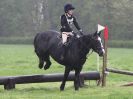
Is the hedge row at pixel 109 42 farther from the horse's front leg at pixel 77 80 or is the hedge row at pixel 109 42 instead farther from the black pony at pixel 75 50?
the horse's front leg at pixel 77 80

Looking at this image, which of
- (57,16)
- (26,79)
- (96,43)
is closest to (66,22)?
(96,43)

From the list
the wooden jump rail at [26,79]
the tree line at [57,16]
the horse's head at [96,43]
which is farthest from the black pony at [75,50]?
the tree line at [57,16]

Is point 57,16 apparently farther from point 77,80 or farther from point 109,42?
point 77,80

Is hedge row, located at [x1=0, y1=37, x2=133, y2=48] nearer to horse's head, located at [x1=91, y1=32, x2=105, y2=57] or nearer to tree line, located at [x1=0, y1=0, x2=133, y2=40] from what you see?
tree line, located at [x1=0, y1=0, x2=133, y2=40]

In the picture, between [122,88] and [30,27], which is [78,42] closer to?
[122,88]

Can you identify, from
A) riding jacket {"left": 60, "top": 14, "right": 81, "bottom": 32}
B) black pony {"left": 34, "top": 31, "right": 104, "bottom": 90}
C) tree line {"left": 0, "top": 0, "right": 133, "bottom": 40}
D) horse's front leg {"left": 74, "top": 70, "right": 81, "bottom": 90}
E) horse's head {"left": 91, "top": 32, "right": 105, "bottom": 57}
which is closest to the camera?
horse's head {"left": 91, "top": 32, "right": 105, "bottom": 57}

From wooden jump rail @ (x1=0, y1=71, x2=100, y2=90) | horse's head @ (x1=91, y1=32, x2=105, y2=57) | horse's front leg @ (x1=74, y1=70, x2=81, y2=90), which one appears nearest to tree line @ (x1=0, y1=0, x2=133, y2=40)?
wooden jump rail @ (x1=0, y1=71, x2=100, y2=90)

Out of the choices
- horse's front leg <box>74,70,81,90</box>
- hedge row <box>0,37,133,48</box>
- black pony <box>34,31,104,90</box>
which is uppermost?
black pony <box>34,31,104,90</box>

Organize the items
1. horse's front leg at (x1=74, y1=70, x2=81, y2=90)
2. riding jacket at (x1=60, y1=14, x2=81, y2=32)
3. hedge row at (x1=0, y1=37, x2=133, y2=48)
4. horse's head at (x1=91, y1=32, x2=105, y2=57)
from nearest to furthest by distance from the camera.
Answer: horse's head at (x1=91, y1=32, x2=105, y2=57)
riding jacket at (x1=60, y1=14, x2=81, y2=32)
horse's front leg at (x1=74, y1=70, x2=81, y2=90)
hedge row at (x1=0, y1=37, x2=133, y2=48)

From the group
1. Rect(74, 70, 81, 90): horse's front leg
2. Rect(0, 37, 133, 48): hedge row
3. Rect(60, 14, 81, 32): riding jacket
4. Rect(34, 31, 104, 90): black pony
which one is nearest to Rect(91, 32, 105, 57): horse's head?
Rect(34, 31, 104, 90): black pony

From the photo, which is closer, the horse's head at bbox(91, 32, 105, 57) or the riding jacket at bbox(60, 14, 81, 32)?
the horse's head at bbox(91, 32, 105, 57)

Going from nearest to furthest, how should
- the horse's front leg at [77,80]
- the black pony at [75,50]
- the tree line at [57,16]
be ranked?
the black pony at [75,50] < the horse's front leg at [77,80] < the tree line at [57,16]

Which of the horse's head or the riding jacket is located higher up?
the riding jacket

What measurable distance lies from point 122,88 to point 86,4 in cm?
7186
